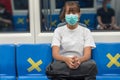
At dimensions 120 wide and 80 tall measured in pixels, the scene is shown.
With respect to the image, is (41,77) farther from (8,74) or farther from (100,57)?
(100,57)

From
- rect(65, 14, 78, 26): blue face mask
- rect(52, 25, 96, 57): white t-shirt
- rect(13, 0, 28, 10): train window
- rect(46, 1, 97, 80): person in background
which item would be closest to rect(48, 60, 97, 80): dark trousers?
rect(46, 1, 97, 80): person in background

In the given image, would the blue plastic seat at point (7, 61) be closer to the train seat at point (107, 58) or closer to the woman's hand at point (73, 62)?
the woman's hand at point (73, 62)

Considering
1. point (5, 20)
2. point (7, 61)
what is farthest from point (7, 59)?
point (5, 20)

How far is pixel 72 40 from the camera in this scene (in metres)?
3.66

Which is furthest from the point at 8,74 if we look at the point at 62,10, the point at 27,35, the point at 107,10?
the point at 107,10

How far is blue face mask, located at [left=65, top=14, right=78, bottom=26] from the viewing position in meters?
3.58

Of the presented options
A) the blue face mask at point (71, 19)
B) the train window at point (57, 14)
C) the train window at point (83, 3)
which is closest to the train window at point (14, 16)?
the train window at point (57, 14)

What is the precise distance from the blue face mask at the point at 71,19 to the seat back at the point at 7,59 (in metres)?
0.73

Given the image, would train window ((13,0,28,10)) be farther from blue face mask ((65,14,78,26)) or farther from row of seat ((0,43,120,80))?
blue face mask ((65,14,78,26))

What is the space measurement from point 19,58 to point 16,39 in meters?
0.28

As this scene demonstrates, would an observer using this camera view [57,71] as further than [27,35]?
No

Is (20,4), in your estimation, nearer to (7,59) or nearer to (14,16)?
(14,16)

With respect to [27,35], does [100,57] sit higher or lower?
lower

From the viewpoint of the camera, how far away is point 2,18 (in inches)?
156
